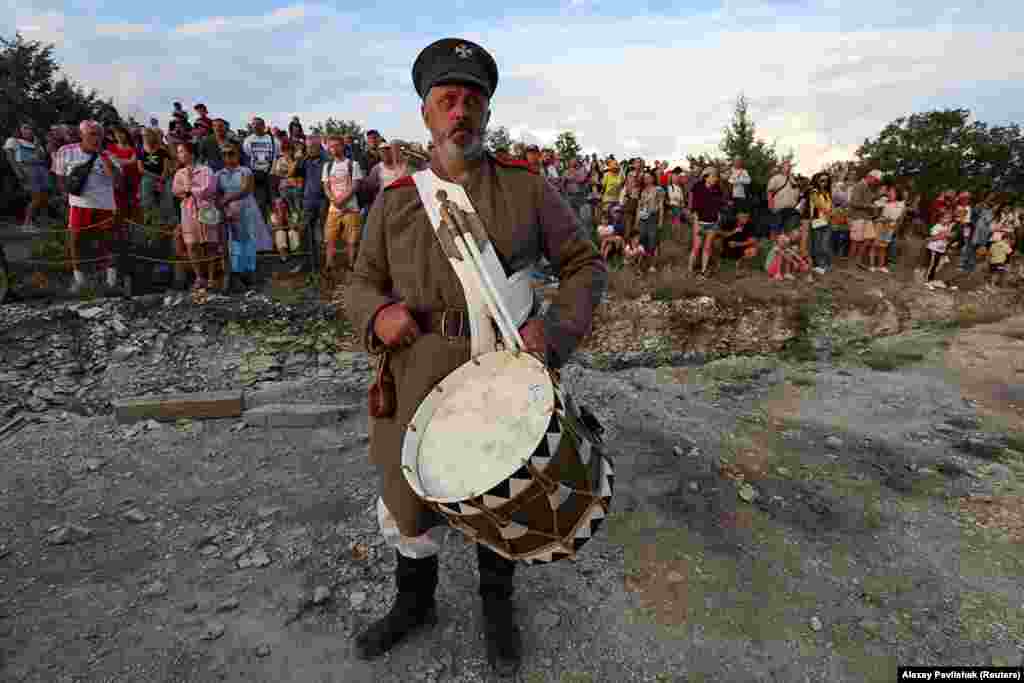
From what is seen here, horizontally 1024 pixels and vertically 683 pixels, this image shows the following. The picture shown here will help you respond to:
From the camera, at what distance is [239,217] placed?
7.27 meters

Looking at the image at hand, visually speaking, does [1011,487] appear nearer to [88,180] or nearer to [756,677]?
[756,677]

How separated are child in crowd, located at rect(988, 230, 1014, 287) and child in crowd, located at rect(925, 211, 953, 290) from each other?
1238mm

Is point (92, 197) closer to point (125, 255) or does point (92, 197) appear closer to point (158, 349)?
point (125, 255)

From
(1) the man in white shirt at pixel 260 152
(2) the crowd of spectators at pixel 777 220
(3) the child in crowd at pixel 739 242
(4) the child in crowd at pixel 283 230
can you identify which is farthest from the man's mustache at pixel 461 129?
(3) the child in crowd at pixel 739 242

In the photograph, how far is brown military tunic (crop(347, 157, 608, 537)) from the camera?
7.04ft

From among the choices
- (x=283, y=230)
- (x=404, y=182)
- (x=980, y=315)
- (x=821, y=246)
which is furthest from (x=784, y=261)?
(x=404, y=182)

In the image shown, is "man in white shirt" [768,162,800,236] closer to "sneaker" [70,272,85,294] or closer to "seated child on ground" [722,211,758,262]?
"seated child on ground" [722,211,758,262]

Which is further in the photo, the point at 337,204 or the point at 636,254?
the point at 636,254

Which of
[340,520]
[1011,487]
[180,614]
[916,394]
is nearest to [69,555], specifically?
[180,614]

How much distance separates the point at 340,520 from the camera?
3.46m

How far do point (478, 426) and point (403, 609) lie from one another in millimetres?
1155

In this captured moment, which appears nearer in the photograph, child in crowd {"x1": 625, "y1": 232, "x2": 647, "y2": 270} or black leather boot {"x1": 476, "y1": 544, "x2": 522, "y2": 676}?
black leather boot {"x1": 476, "y1": 544, "x2": 522, "y2": 676}

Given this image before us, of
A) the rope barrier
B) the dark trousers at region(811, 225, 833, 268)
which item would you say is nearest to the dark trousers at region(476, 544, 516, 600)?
the rope barrier

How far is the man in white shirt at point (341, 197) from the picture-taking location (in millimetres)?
7418
